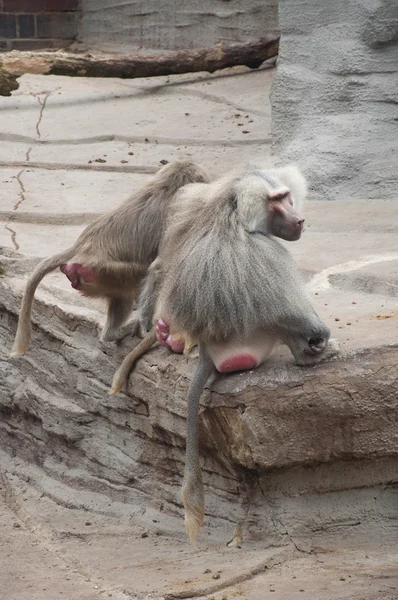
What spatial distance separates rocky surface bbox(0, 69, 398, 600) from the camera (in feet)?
9.42

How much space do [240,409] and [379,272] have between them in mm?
1017

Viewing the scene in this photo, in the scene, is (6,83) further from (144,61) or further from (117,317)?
(117,317)

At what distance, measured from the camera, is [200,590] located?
2740 millimetres

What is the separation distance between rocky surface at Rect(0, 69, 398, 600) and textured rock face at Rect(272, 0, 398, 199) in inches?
7.7

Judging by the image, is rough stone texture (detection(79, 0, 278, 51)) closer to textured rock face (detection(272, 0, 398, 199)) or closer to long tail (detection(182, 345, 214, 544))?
textured rock face (detection(272, 0, 398, 199))

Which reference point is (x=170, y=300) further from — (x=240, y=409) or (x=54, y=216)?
(x=54, y=216)

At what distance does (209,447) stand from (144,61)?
162 inches

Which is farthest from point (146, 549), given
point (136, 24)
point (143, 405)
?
point (136, 24)

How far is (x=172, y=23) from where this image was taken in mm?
7719

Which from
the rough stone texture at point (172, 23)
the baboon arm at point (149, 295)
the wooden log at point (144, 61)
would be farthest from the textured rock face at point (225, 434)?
the rough stone texture at point (172, 23)

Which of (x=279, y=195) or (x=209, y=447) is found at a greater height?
(x=279, y=195)

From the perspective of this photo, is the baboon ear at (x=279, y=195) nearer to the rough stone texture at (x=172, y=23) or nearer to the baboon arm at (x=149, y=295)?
the baboon arm at (x=149, y=295)

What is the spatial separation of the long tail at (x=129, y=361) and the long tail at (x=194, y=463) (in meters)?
0.38

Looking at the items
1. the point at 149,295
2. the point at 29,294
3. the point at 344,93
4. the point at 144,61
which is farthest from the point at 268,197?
the point at 144,61
